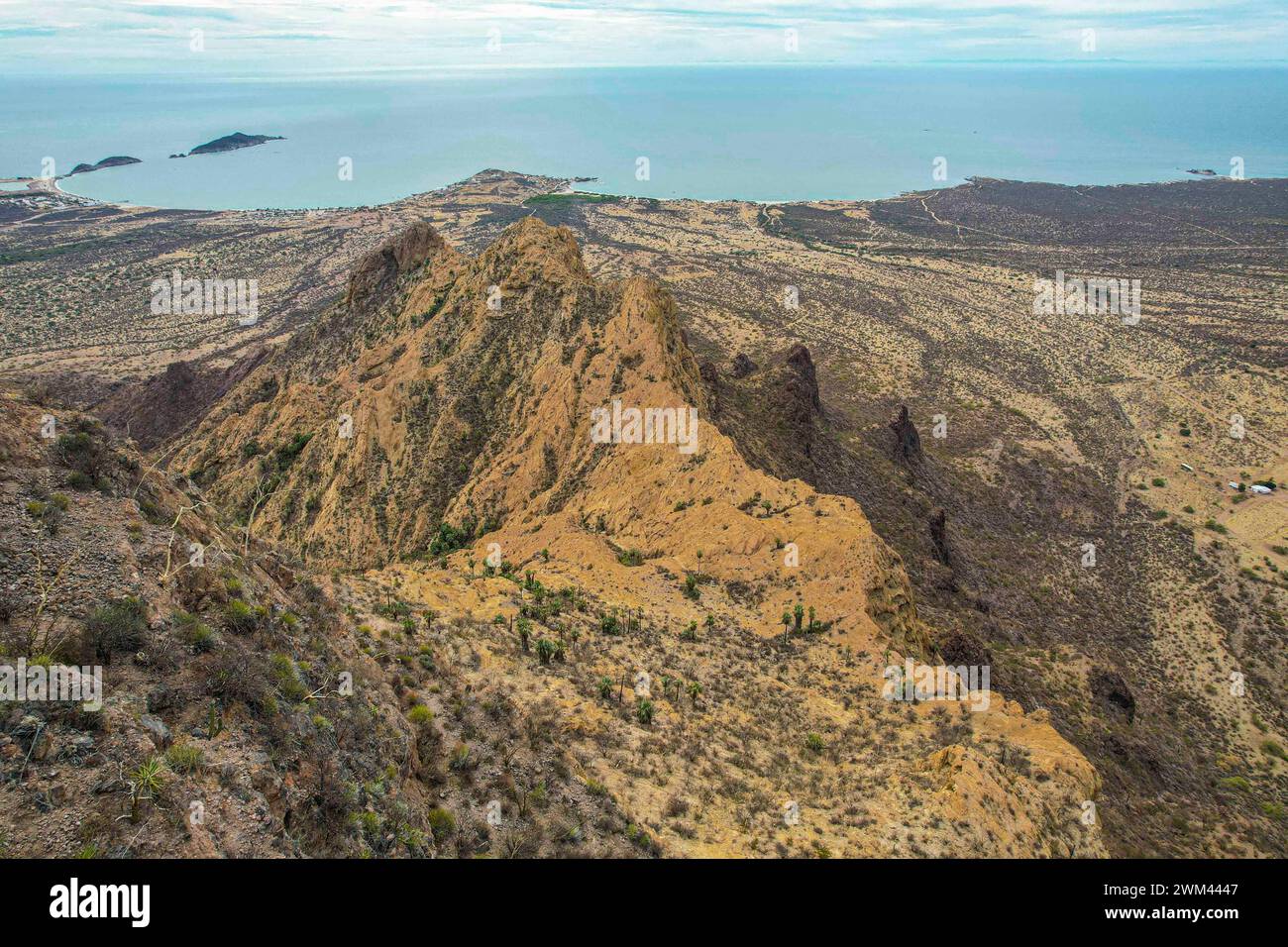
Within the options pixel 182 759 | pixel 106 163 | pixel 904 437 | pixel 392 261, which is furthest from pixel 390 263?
pixel 106 163

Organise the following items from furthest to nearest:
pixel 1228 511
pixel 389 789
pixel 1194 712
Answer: pixel 1228 511, pixel 1194 712, pixel 389 789

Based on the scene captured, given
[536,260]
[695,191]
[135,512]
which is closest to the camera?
[135,512]

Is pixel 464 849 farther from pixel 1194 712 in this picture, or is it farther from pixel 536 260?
pixel 1194 712

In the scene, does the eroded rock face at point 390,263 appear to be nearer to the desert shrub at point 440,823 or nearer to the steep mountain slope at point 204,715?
the steep mountain slope at point 204,715

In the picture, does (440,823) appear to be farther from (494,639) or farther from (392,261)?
(392,261)

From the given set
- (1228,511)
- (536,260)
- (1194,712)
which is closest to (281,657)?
(536,260)

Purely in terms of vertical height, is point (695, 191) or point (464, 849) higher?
point (695, 191)
